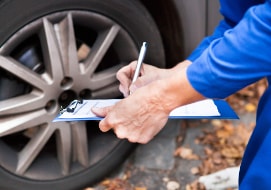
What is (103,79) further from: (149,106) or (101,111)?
(149,106)

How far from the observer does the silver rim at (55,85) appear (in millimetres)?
2076

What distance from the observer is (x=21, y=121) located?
211 centimetres

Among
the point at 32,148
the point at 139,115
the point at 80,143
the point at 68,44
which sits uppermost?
the point at 139,115

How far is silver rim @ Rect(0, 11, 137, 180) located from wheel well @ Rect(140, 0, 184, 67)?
0.25m

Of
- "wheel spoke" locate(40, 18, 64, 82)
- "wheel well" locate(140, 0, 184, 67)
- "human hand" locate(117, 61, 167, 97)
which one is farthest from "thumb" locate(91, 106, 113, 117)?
"wheel well" locate(140, 0, 184, 67)

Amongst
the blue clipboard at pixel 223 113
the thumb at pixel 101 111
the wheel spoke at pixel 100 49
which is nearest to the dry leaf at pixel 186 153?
the wheel spoke at pixel 100 49

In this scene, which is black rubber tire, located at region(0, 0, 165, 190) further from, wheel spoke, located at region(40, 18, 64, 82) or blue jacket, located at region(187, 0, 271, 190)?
blue jacket, located at region(187, 0, 271, 190)

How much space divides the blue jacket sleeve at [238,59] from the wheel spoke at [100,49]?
1081mm

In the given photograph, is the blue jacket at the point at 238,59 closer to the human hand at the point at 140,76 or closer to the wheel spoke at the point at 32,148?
the human hand at the point at 140,76

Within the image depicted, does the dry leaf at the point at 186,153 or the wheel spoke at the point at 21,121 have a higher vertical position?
the wheel spoke at the point at 21,121

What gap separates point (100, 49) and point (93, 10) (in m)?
0.21

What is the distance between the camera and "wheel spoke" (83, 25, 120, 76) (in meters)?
2.20

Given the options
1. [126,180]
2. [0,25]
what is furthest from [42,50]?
[126,180]

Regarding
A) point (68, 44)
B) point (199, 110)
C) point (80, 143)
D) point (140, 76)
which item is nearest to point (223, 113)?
point (199, 110)
